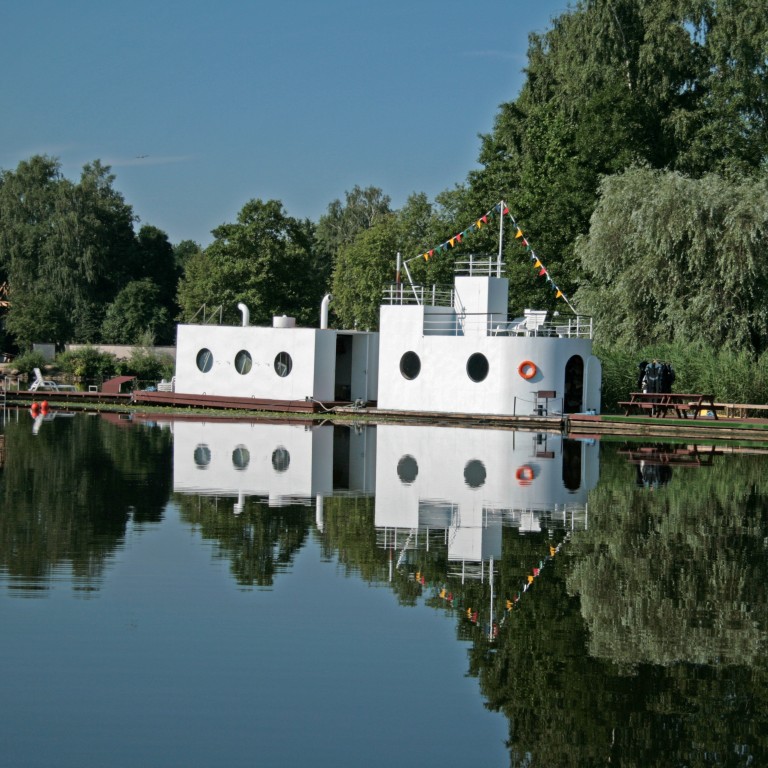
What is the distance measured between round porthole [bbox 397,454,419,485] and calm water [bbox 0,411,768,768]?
23cm

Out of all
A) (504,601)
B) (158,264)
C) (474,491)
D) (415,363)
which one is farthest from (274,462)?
(158,264)

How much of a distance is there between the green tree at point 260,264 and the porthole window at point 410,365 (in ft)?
99.3

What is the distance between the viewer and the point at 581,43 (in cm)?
4641

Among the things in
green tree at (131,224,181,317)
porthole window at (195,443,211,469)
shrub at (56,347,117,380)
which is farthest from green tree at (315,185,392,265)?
porthole window at (195,443,211,469)

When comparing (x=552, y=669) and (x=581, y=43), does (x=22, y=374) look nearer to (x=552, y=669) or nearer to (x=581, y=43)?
(x=581, y=43)

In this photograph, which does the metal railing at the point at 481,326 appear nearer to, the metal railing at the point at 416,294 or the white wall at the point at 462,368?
the white wall at the point at 462,368

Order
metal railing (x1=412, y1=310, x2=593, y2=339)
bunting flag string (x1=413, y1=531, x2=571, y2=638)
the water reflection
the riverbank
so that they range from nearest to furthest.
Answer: bunting flag string (x1=413, y1=531, x2=571, y2=638), the water reflection, the riverbank, metal railing (x1=412, y1=310, x2=593, y2=339)

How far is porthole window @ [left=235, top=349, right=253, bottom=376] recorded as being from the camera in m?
40.2

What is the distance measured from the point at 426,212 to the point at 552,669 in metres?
66.0

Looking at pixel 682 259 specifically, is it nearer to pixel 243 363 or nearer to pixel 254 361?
pixel 254 361

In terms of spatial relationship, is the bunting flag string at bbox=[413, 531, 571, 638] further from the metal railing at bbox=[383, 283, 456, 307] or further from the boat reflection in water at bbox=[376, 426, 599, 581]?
the metal railing at bbox=[383, 283, 456, 307]

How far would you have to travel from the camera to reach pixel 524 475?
21.5 metres

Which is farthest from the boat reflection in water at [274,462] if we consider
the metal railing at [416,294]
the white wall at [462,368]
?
the metal railing at [416,294]

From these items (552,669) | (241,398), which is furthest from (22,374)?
(552,669)
